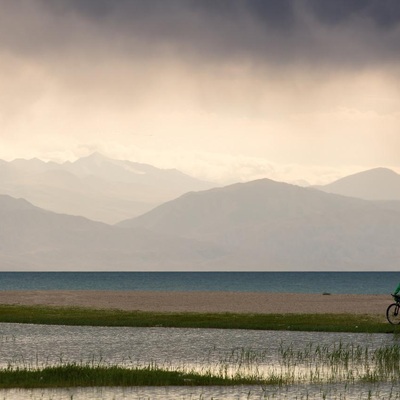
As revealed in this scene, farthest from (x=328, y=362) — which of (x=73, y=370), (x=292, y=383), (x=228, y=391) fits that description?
(x=73, y=370)

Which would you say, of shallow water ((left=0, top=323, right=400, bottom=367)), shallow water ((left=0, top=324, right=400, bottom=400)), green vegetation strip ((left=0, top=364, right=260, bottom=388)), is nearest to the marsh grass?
green vegetation strip ((left=0, top=364, right=260, bottom=388))

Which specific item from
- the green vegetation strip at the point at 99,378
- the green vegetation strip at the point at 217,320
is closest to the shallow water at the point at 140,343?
the green vegetation strip at the point at 217,320

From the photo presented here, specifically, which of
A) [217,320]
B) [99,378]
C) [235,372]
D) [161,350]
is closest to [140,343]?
[161,350]

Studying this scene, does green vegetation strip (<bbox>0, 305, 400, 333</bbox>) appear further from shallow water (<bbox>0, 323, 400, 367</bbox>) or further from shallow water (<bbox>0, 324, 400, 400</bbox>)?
shallow water (<bbox>0, 324, 400, 400</bbox>)

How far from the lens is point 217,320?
65750mm

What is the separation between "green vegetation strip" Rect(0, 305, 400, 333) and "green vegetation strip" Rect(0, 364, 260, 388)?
24140mm

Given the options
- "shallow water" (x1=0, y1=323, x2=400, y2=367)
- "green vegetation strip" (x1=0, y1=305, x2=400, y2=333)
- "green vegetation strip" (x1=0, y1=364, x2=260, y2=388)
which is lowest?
"green vegetation strip" (x1=0, y1=364, x2=260, y2=388)

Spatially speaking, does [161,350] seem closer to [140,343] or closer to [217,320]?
Result: [140,343]

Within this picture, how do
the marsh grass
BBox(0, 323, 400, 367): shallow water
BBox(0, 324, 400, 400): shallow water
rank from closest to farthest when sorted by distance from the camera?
BBox(0, 324, 400, 400): shallow water < the marsh grass < BBox(0, 323, 400, 367): shallow water

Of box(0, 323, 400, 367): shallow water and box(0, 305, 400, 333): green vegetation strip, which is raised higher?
box(0, 305, 400, 333): green vegetation strip

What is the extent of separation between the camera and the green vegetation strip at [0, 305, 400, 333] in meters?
59.1

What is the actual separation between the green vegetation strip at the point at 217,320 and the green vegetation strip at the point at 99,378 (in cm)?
2414

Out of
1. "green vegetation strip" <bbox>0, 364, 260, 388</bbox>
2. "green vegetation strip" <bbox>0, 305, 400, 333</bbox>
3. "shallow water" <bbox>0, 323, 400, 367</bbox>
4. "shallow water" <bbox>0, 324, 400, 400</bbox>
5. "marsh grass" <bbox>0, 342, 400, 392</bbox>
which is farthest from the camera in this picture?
"green vegetation strip" <bbox>0, 305, 400, 333</bbox>

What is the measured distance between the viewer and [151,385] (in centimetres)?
3316
